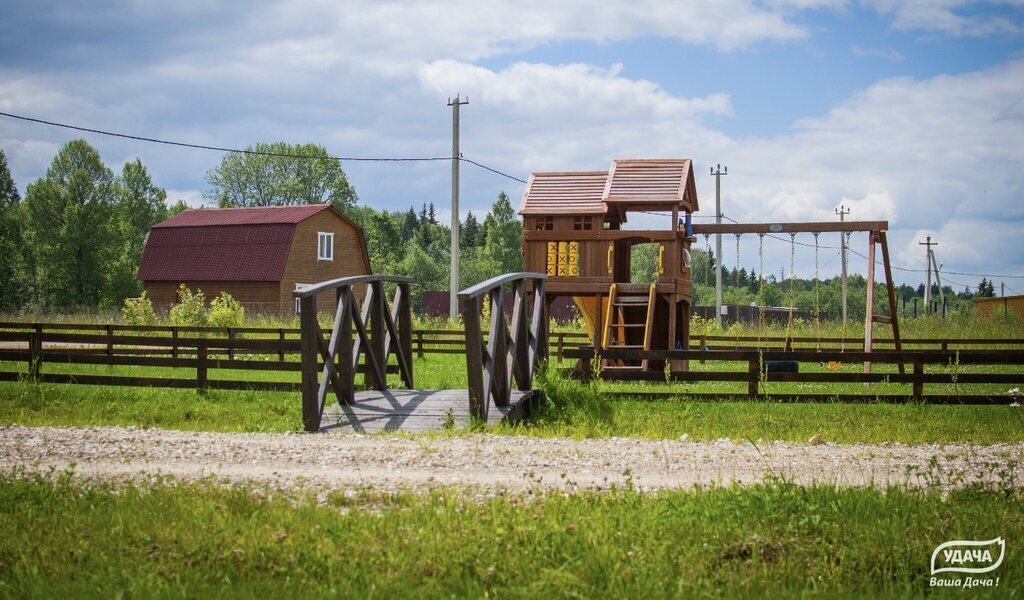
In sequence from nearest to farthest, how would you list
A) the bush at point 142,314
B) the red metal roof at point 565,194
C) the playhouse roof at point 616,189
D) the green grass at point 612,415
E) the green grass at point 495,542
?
the green grass at point 495,542 → the green grass at point 612,415 → the playhouse roof at point 616,189 → the red metal roof at point 565,194 → the bush at point 142,314

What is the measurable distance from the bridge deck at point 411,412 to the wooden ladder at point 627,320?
7617 millimetres

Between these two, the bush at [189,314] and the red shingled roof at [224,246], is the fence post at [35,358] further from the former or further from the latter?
the red shingled roof at [224,246]

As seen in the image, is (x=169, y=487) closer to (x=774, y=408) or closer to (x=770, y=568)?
(x=770, y=568)

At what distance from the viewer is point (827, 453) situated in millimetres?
9492

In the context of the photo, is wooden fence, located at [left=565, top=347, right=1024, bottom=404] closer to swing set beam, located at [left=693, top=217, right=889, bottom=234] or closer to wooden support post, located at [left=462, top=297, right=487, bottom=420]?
wooden support post, located at [left=462, top=297, right=487, bottom=420]

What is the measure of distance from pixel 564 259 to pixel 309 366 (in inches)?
472

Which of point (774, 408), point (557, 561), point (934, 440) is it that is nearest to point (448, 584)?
point (557, 561)

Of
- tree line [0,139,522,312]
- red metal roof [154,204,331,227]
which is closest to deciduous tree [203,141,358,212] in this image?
tree line [0,139,522,312]

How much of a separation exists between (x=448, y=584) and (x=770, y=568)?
192cm

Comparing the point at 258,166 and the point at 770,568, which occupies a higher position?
the point at 258,166

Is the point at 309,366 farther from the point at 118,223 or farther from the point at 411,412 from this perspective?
the point at 118,223

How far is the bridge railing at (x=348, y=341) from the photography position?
38.5ft

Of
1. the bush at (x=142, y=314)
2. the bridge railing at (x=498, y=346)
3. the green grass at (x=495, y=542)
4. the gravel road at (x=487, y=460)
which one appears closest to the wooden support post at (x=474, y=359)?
the bridge railing at (x=498, y=346)

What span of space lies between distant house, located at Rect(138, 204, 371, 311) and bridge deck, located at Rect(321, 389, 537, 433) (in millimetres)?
34642
